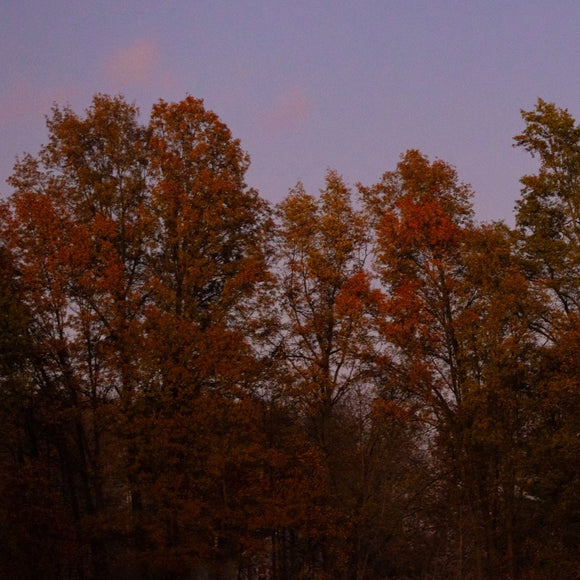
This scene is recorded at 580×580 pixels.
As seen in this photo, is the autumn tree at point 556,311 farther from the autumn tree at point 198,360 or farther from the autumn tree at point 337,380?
the autumn tree at point 198,360

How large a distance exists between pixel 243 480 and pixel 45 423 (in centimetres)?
693

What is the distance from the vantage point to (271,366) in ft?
96.8

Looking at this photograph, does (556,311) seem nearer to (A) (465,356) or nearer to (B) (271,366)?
(A) (465,356)

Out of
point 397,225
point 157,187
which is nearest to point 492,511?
point 397,225

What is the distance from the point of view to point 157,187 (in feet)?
99.0

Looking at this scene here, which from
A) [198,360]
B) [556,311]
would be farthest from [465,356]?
[198,360]

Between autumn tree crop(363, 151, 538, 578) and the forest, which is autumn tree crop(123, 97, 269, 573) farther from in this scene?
autumn tree crop(363, 151, 538, 578)

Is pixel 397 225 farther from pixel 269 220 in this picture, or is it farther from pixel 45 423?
pixel 45 423

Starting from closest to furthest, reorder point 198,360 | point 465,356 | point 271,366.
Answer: point 198,360
point 465,356
point 271,366

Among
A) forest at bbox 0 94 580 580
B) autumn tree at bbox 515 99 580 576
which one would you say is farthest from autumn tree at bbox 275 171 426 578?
autumn tree at bbox 515 99 580 576

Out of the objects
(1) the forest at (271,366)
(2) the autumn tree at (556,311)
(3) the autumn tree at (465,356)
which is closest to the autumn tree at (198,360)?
(1) the forest at (271,366)

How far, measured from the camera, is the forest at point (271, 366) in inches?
959

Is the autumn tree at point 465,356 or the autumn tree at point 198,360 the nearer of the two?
the autumn tree at point 198,360

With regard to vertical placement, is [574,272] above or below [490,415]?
above
